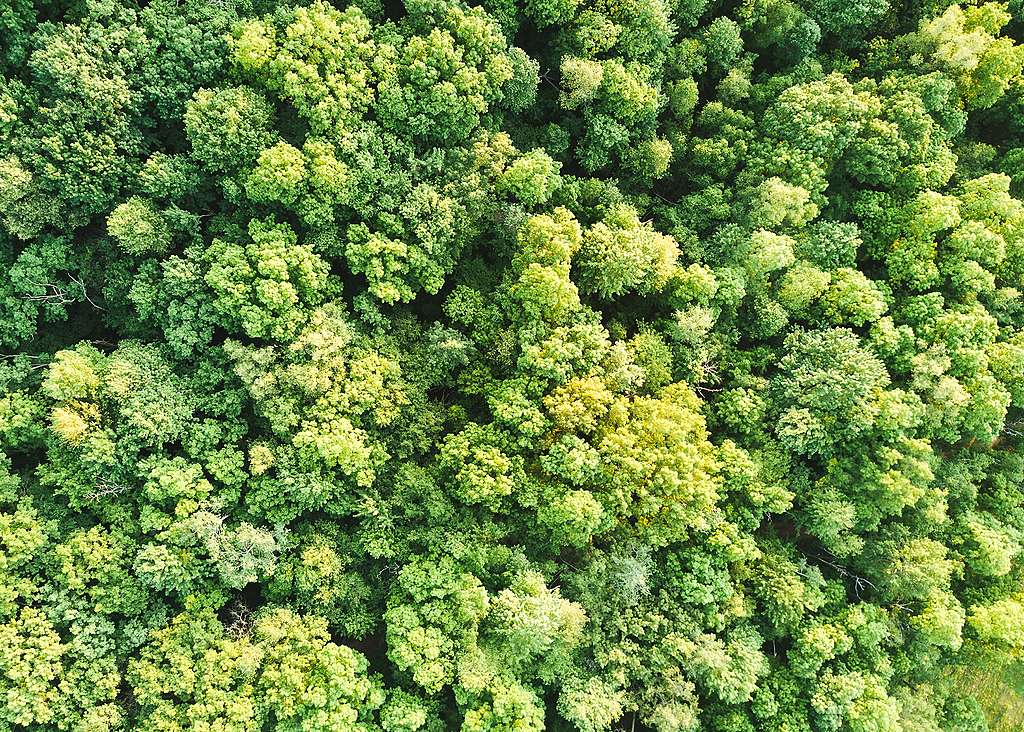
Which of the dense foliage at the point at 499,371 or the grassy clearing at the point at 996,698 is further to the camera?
the grassy clearing at the point at 996,698

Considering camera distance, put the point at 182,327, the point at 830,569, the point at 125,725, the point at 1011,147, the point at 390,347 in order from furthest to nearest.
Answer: the point at 1011,147 → the point at 830,569 → the point at 390,347 → the point at 182,327 → the point at 125,725

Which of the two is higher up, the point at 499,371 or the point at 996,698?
the point at 499,371

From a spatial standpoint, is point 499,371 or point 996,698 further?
point 996,698

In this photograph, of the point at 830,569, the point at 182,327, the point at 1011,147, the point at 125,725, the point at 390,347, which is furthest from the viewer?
the point at 1011,147

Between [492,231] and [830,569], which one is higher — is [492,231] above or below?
above

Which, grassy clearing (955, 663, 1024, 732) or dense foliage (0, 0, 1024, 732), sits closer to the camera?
dense foliage (0, 0, 1024, 732)

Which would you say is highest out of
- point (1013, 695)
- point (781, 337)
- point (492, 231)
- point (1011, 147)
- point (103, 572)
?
point (1011, 147)

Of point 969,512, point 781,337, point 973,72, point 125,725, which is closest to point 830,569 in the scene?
point 969,512

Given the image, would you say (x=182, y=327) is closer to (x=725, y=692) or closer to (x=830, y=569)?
(x=725, y=692)
